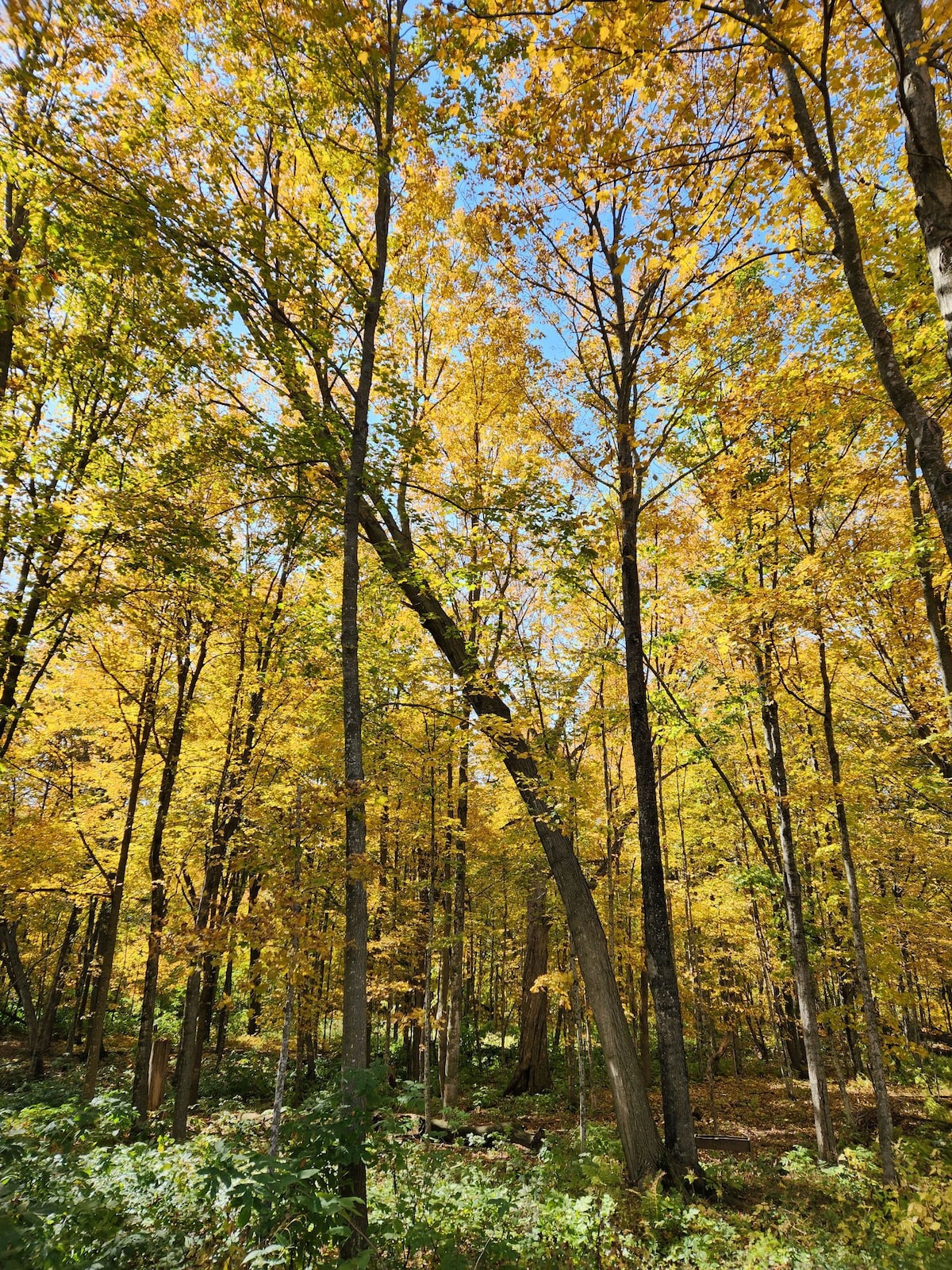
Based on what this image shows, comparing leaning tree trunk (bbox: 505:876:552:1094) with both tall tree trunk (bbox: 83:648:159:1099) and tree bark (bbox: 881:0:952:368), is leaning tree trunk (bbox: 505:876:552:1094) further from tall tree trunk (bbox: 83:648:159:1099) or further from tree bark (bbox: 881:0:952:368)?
tree bark (bbox: 881:0:952:368)

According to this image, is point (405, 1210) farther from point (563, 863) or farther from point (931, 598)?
point (931, 598)

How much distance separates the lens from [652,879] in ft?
22.4

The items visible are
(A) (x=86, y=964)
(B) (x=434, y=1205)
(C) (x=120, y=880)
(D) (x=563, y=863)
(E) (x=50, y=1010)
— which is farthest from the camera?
(A) (x=86, y=964)

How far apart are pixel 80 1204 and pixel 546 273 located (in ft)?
34.6

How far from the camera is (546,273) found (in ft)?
28.0

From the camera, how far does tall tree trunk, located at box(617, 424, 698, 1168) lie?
619 centimetres

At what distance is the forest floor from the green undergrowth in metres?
0.02

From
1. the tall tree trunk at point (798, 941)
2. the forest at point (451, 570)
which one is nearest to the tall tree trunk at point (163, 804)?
the forest at point (451, 570)

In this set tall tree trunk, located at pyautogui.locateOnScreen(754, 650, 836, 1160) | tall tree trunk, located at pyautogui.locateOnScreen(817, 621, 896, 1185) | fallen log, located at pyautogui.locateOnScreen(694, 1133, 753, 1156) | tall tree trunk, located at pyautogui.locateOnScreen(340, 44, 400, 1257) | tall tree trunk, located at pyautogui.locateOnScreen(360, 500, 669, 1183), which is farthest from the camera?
fallen log, located at pyautogui.locateOnScreen(694, 1133, 753, 1156)

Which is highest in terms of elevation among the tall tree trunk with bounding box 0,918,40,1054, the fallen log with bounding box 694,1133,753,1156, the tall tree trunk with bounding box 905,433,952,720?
the tall tree trunk with bounding box 905,433,952,720

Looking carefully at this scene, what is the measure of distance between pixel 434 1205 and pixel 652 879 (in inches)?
148

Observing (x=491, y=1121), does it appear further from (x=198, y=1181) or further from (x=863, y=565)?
(x=863, y=565)

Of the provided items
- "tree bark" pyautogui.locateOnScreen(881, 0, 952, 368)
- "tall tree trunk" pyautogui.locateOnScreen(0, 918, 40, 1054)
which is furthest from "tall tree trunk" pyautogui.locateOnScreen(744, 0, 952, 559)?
"tall tree trunk" pyautogui.locateOnScreen(0, 918, 40, 1054)

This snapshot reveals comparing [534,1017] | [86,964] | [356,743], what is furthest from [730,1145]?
[86,964]
